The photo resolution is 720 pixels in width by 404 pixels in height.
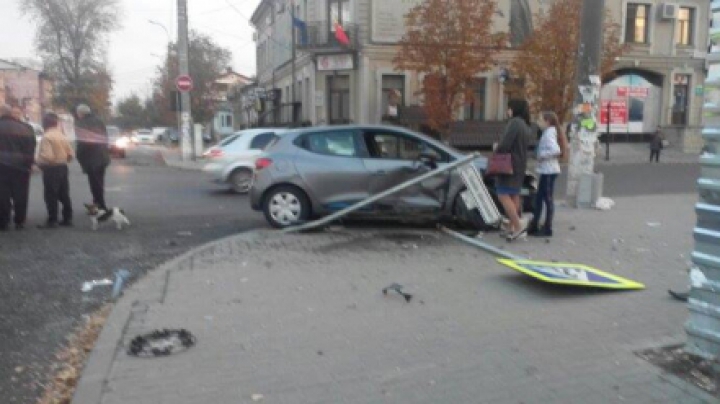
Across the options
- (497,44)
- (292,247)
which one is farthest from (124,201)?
(497,44)

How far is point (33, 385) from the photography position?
13.4ft

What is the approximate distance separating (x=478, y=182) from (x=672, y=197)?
24.5ft

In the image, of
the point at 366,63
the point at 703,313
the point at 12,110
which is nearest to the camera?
the point at 703,313

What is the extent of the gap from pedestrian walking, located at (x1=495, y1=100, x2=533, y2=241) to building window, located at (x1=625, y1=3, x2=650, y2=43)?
2875 centimetres

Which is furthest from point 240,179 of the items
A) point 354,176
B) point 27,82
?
point 27,82

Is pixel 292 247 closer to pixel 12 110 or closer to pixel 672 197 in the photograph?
pixel 12 110

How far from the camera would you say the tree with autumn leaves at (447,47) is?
2416 centimetres

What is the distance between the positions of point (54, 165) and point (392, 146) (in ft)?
16.7

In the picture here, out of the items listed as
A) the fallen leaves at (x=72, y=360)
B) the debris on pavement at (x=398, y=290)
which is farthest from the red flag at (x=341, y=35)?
the fallen leaves at (x=72, y=360)

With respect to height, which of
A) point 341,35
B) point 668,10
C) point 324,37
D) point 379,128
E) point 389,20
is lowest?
point 379,128

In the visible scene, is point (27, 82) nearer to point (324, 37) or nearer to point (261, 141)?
point (324, 37)

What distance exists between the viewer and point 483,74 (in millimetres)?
29672

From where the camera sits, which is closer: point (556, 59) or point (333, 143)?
point (333, 143)

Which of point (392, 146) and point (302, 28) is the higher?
point (302, 28)
